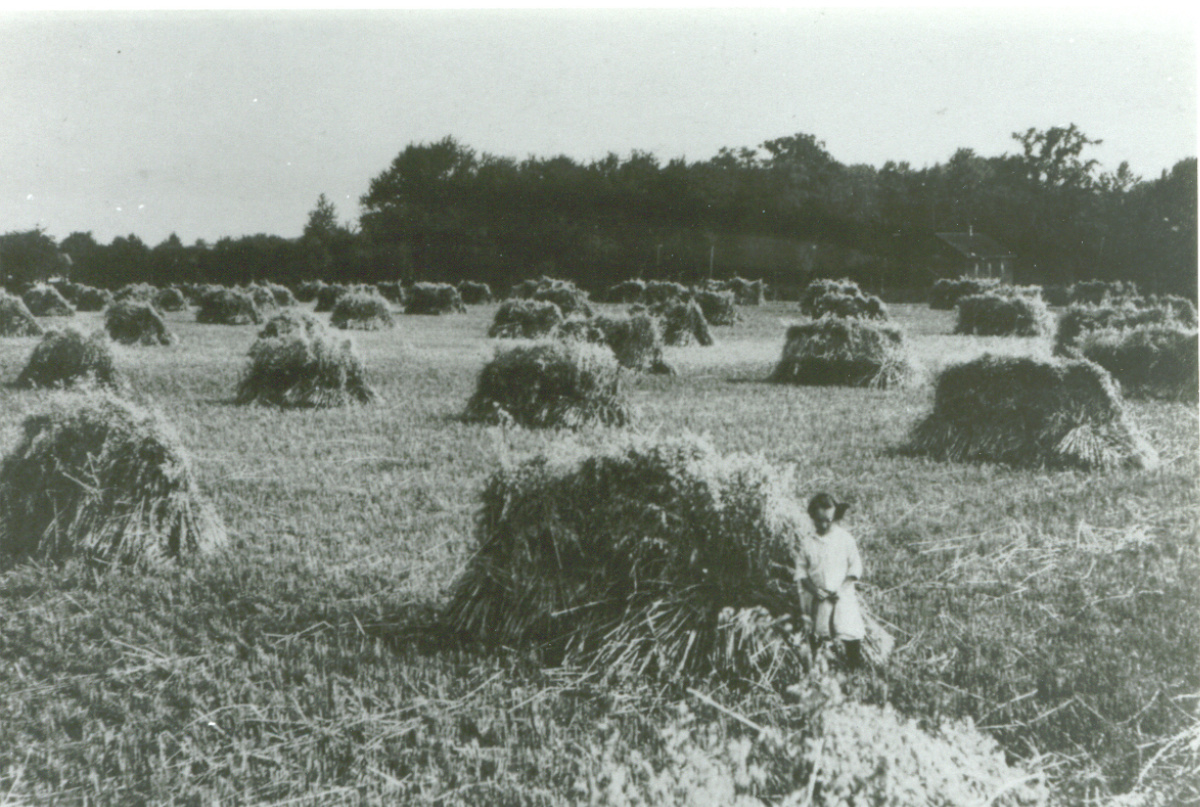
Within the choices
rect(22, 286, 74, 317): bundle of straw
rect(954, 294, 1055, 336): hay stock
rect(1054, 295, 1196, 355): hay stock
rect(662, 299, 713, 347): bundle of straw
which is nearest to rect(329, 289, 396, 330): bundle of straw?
rect(662, 299, 713, 347): bundle of straw

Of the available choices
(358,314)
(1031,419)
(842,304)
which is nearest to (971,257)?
(842,304)

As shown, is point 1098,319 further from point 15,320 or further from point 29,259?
point 29,259

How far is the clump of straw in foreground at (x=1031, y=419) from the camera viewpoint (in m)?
9.73

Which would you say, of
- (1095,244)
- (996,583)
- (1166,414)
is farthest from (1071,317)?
(1095,244)

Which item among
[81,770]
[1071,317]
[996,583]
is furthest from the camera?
[1071,317]

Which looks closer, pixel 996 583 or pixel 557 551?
pixel 557 551

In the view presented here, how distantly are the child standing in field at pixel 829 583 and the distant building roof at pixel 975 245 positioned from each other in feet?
186

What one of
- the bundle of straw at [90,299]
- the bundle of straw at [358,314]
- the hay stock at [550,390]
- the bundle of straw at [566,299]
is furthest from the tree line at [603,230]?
the hay stock at [550,390]

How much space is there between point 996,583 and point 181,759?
481cm

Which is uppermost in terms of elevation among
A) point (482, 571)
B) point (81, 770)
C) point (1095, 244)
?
point (1095, 244)

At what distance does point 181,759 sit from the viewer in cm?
429

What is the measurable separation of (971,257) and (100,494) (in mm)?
56918

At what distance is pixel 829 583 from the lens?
486 centimetres

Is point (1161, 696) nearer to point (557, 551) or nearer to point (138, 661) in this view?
point (557, 551)
